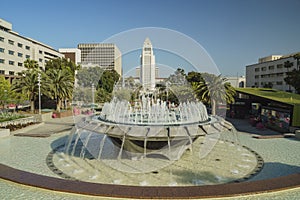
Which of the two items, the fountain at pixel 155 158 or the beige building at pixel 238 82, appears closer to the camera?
the fountain at pixel 155 158

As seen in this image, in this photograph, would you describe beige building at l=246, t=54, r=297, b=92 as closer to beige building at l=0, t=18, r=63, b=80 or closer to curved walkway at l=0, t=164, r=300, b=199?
curved walkway at l=0, t=164, r=300, b=199

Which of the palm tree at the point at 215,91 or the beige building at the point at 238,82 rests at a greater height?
the beige building at the point at 238,82

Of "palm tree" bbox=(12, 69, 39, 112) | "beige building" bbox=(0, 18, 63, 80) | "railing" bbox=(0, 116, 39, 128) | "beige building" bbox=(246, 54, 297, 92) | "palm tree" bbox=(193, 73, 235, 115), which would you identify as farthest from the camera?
"beige building" bbox=(246, 54, 297, 92)

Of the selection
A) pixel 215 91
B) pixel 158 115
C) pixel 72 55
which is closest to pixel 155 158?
pixel 158 115

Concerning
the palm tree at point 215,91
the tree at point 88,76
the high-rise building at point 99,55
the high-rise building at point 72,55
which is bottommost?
the palm tree at point 215,91

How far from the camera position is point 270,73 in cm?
6116

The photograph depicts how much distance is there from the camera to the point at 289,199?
5.79m

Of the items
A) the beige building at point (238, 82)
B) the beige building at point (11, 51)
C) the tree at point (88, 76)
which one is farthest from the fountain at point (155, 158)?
the beige building at point (238, 82)

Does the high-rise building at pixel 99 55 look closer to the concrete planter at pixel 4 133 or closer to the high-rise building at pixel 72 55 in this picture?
the high-rise building at pixel 72 55

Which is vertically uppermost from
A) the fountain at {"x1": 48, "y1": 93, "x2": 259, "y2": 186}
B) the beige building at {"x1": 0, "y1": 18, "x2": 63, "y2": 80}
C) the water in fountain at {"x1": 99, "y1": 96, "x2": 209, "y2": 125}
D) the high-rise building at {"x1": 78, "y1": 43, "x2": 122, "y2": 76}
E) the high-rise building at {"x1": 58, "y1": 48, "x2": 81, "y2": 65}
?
the high-rise building at {"x1": 78, "y1": 43, "x2": 122, "y2": 76}

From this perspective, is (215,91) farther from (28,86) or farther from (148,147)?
(28,86)

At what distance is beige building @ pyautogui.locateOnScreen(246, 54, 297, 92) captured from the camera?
55.2m

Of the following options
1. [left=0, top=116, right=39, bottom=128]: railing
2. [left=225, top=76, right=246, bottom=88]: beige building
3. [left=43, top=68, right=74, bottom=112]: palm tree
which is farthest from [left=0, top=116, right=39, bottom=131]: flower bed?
[left=225, top=76, right=246, bottom=88]: beige building

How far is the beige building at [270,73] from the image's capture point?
5524 centimetres
